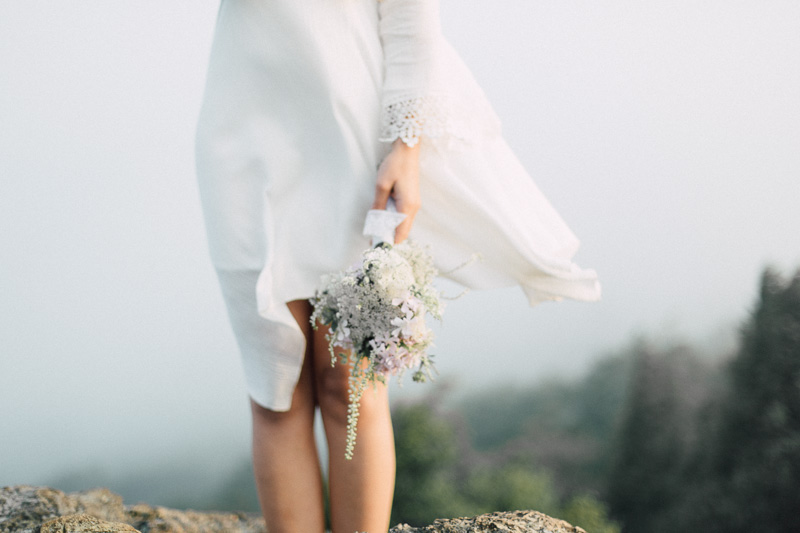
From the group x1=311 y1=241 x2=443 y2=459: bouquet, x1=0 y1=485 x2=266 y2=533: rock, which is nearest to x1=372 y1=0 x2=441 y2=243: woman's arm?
x1=311 y1=241 x2=443 y2=459: bouquet

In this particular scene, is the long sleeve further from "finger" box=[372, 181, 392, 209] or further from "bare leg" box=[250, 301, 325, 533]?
"bare leg" box=[250, 301, 325, 533]

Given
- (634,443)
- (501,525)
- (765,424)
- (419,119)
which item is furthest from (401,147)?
(634,443)

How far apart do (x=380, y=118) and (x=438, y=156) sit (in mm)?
147

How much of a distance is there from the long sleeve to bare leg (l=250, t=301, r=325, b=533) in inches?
14.5

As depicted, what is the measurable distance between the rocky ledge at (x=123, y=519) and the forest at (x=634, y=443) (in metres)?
2.10

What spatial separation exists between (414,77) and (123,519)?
50.0 inches

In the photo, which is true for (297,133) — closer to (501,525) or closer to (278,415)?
(278,415)

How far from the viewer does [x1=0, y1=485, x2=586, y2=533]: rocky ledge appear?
105 cm

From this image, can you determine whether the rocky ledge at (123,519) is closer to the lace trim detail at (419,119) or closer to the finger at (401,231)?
the finger at (401,231)

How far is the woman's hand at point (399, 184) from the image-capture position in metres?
1.01

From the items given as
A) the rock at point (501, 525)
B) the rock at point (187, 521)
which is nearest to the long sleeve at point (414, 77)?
the rock at point (501, 525)

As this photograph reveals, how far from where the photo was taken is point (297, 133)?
1.09 metres

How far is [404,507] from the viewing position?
12.8 ft

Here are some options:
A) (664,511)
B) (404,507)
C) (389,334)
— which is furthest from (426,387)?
(389,334)
